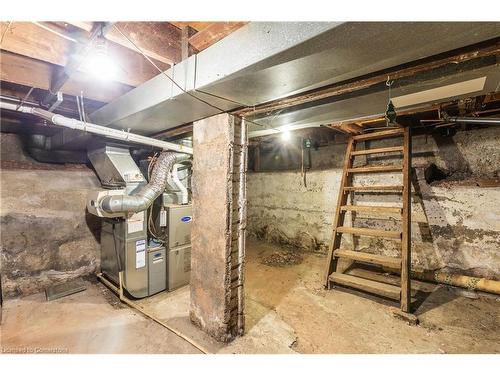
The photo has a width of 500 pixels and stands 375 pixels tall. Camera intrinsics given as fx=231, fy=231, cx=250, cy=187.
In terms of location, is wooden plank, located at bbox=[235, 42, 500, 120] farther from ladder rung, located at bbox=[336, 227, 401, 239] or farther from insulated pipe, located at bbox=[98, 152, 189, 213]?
ladder rung, located at bbox=[336, 227, 401, 239]

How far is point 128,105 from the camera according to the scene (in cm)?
198

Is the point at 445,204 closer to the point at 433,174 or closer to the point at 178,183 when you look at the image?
the point at 433,174

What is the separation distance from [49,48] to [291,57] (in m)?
1.51

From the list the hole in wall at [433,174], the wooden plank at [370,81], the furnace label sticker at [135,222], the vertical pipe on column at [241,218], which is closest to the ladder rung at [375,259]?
the hole in wall at [433,174]

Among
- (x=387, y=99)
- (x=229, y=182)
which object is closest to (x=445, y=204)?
(x=387, y=99)

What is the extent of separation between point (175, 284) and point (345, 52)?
3075 mm

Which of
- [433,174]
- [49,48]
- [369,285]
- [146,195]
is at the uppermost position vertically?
[49,48]

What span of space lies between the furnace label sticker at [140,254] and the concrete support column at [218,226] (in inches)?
41.0

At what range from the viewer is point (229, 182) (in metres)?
1.90

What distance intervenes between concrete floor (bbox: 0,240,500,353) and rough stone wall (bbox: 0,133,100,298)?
31cm

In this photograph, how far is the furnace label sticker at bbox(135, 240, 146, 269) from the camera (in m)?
2.77

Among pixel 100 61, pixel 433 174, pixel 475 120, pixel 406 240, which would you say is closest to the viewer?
pixel 100 61

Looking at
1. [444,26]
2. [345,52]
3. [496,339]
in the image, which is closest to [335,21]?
[345,52]
